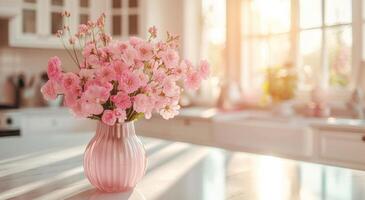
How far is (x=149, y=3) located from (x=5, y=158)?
2.88 metres

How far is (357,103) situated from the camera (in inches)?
111

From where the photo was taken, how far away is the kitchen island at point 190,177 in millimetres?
1090

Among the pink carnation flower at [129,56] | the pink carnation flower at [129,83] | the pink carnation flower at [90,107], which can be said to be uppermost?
the pink carnation flower at [129,56]

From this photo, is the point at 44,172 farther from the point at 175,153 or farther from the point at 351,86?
the point at 351,86

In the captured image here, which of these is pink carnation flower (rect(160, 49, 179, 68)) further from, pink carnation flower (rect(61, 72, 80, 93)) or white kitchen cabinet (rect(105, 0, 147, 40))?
white kitchen cabinet (rect(105, 0, 147, 40))

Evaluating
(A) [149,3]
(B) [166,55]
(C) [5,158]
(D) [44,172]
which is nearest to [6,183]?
(D) [44,172]

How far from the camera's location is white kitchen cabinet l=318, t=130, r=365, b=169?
233 cm

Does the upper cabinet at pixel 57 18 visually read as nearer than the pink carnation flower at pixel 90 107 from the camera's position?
No

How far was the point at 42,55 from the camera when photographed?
4.34 metres

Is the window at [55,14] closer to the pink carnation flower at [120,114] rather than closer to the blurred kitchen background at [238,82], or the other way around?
the blurred kitchen background at [238,82]

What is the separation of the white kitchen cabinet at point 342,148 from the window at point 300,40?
0.85 metres

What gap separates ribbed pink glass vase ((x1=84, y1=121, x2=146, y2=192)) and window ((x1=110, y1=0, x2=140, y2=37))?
3.32 meters

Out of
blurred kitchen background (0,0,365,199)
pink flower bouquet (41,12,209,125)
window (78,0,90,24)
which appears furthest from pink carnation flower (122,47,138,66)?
window (78,0,90,24)

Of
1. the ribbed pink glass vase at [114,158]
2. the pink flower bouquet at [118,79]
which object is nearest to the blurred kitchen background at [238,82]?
the ribbed pink glass vase at [114,158]
